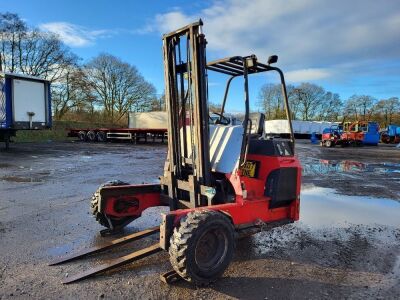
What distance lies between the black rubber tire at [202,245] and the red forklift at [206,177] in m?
0.01

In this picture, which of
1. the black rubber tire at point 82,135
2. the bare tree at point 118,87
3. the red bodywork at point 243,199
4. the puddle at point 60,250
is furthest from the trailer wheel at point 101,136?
the puddle at point 60,250

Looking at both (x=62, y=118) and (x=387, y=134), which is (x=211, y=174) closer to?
(x=62, y=118)

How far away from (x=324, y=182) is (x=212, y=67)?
7.24 metres

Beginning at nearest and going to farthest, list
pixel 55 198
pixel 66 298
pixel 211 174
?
pixel 66 298
pixel 211 174
pixel 55 198

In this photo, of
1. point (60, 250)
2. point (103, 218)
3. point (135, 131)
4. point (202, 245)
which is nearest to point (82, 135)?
point (135, 131)

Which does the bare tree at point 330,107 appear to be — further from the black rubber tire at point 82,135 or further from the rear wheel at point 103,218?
the rear wheel at point 103,218

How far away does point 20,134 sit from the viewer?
3064cm

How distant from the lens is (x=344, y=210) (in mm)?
7812

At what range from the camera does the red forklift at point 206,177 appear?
418 centimetres

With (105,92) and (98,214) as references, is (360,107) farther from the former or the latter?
(98,214)

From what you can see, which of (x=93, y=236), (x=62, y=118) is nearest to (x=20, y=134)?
(x=62, y=118)

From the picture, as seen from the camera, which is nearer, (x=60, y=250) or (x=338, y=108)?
(x=60, y=250)

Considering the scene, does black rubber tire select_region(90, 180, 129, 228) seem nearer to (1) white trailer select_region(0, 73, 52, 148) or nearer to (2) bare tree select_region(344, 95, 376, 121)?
(1) white trailer select_region(0, 73, 52, 148)

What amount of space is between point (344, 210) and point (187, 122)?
431 cm
